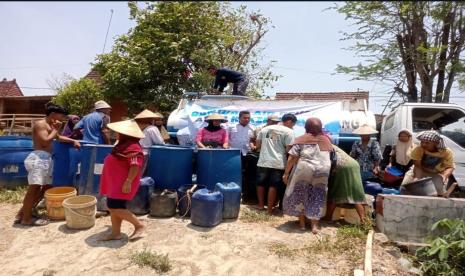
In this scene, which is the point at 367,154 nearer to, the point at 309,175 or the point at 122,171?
the point at 309,175

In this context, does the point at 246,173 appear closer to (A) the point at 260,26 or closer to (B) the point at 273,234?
(B) the point at 273,234

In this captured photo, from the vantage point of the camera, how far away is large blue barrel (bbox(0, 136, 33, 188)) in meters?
6.20

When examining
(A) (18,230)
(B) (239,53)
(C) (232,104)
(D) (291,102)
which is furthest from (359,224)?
(B) (239,53)

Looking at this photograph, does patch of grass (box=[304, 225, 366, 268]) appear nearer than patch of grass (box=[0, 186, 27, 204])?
Yes

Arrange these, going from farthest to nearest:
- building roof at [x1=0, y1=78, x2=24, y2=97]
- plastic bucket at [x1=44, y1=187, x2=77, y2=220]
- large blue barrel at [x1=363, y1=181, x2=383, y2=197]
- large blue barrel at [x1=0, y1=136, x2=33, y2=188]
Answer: building roof at [x1=0, y1=78, x2=24, y2=97] < large blue barrel at [x1=0, y1=136, x2=33, y2=188] < large blue barrel at [x1=363, y1=181, x2=383, y2=197] < plastic bucket at [x1=44, y1=187, x2=77, y2=220]

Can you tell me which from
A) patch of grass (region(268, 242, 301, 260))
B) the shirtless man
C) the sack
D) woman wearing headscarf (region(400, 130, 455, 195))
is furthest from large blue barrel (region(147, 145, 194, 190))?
woman wearing headscarf (region(400, 130, 455, 195))

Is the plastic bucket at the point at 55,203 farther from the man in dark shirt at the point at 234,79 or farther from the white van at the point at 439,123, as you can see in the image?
the white van at the point at 439,123

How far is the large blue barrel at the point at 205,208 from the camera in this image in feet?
15.2

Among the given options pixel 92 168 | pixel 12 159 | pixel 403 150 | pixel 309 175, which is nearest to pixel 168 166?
pixel 92 168

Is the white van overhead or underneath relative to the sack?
overhead

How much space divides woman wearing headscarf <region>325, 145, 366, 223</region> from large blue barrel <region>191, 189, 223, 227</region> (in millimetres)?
1555

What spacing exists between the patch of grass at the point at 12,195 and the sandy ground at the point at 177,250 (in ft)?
3.09

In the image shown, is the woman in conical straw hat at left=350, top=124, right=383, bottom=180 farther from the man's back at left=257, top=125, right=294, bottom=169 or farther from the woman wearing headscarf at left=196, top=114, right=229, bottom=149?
the woman wearing headscarf at left=196, top=114, right=229, bottom=149

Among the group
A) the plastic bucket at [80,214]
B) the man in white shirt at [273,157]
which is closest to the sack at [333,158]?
the man in white shirt at [273,157]
